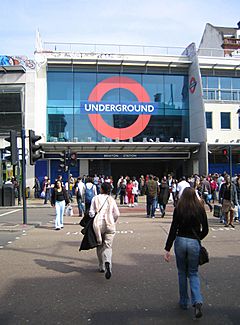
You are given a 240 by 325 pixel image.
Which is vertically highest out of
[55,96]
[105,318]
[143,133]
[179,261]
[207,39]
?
[207,39]

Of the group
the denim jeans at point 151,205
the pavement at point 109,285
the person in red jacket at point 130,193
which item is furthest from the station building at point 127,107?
the pavement at point 109,285

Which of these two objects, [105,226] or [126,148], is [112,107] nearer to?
[126,148]

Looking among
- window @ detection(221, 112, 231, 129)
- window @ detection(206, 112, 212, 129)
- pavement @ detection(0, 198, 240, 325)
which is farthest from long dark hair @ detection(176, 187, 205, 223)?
window @ detection(221, 112, 231, 129)

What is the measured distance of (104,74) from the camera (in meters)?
32.6

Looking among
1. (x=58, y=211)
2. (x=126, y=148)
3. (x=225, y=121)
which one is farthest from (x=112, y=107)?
(x=58, y=211)

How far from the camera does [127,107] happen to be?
32.6 metres

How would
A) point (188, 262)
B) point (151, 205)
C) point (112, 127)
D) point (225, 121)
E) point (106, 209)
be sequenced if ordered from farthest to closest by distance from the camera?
point (225, 121) → point (112, 127) → point (151, 205) → point (106, 209) → point (188, 262)

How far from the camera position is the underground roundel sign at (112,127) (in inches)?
1264

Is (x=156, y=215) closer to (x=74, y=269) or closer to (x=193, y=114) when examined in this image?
(x=74, y=269)

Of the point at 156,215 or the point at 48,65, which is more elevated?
the point at 48,65

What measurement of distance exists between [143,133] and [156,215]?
54.8ft

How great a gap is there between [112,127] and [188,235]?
27855 millimetres

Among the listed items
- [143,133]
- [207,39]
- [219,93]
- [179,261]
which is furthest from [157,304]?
[207,39]

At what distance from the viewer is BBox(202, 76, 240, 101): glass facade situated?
33.6 m
